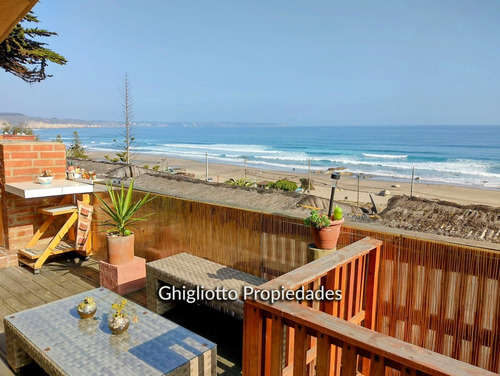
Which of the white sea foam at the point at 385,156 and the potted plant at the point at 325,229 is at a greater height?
the potted plant at the point at 325,229

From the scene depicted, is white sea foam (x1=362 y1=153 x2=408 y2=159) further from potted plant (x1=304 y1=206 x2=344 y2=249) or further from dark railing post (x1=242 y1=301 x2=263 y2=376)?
dark railing post (x1=242 y1=301 x2=263 y2=376)

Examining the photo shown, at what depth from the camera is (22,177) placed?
507 cm

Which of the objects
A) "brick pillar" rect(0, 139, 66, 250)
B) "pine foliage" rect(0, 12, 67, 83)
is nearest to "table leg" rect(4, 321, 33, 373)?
"brick pillar" rect(0, 139, 66, 250)

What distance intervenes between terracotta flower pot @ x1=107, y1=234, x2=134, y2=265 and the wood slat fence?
1428 mm

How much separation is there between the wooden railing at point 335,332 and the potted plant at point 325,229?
22 centimetres

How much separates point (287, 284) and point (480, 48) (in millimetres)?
109799

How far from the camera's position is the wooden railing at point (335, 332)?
1239 mm

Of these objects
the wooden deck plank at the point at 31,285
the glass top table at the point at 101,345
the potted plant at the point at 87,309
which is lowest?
the wooden deck plank at the point at 31,285

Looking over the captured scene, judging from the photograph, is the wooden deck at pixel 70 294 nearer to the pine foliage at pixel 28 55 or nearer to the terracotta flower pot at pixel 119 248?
the terracotta flower pot at pixel 119 248

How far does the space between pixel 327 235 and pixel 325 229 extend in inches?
2.0

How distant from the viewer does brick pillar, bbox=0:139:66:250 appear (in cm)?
495

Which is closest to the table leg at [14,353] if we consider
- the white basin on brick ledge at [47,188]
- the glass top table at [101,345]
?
the glass top table at [101,345]

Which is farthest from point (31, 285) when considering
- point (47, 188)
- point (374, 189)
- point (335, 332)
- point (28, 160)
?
point (374, 189)

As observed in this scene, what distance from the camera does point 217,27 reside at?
54.0 meters
